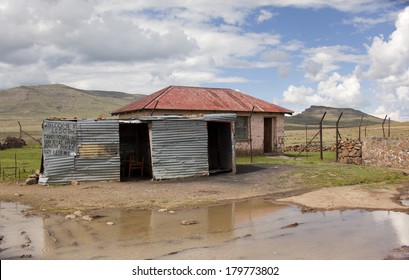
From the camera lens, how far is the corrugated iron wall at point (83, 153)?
56.0 ft

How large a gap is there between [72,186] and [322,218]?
31.5 ft

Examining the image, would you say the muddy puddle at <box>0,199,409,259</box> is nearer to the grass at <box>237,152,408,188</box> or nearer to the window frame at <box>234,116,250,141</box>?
the grass at <box>237,152,408,188</box>

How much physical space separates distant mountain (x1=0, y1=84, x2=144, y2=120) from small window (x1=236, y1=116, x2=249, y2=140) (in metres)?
110

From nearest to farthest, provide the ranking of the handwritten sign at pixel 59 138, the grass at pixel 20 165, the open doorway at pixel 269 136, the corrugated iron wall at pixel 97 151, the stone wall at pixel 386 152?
the handwritten sign at pixel 59 138 → the corrugated iron wall at pixel 97 151 → the grass at pixel 20 165 → the stone wall at pixel 386 152 → the open doorway at pixel 269 136

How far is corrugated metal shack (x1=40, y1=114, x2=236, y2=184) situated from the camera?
1717 centimetres

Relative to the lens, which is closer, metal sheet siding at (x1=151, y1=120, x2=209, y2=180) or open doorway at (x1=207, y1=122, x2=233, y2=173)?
metal sheet siding at (x1=151, y1=120, x2=209, y2=180)

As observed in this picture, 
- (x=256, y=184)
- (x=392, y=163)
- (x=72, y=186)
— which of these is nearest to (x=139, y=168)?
(x=72, y=186)

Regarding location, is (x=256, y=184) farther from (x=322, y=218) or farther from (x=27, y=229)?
(x=27, y=229)

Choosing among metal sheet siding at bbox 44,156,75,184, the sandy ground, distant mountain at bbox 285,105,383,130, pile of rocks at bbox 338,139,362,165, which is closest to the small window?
pile of rocks at bbox 338,139,362,165

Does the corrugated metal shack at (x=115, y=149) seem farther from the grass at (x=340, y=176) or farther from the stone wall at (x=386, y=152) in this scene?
the stone wall at (x=386, y=152)

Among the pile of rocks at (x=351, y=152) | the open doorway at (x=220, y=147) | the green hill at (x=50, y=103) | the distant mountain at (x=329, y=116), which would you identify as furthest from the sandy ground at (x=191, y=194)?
the distant mountain at (x=329, y=116)

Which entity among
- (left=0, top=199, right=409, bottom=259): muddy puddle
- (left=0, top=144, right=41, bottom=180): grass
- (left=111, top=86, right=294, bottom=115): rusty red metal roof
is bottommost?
(left=0, top=199, right=409, bottom=259): muddy puddle

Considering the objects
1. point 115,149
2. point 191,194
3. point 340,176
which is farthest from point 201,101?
point 191,194
